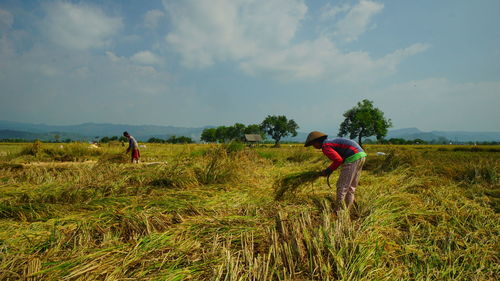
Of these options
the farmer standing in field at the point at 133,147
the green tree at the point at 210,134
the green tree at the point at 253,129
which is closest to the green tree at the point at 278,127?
the green tree at the point at 253,129

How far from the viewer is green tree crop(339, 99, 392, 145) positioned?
5091cm

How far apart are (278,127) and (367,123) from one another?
39747mm

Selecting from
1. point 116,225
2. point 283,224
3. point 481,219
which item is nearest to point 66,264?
point 116,225

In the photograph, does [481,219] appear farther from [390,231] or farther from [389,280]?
[389,280]

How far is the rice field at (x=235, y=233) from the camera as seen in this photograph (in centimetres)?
203

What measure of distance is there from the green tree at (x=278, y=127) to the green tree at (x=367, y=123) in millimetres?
31174

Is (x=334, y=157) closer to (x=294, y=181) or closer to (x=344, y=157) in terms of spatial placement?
(x=344, y=157)

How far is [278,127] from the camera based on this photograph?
88.0 metres

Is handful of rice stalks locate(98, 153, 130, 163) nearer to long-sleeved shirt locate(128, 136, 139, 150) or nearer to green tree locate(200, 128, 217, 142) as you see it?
long-sleeved shirt locate(128, 136, 139, 150)

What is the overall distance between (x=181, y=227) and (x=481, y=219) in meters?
4.39

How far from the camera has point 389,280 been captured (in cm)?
204

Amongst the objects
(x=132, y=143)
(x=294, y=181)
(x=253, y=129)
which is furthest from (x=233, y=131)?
(x=294, y=181)

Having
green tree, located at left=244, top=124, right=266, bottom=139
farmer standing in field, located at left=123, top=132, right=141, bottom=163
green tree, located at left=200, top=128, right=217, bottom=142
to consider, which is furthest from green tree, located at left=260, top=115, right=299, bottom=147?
farmer standing in field, located at left=123, top=132, right=141, bottom=163

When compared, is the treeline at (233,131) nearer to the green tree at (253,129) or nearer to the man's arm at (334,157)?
the green tree at (253,129)
